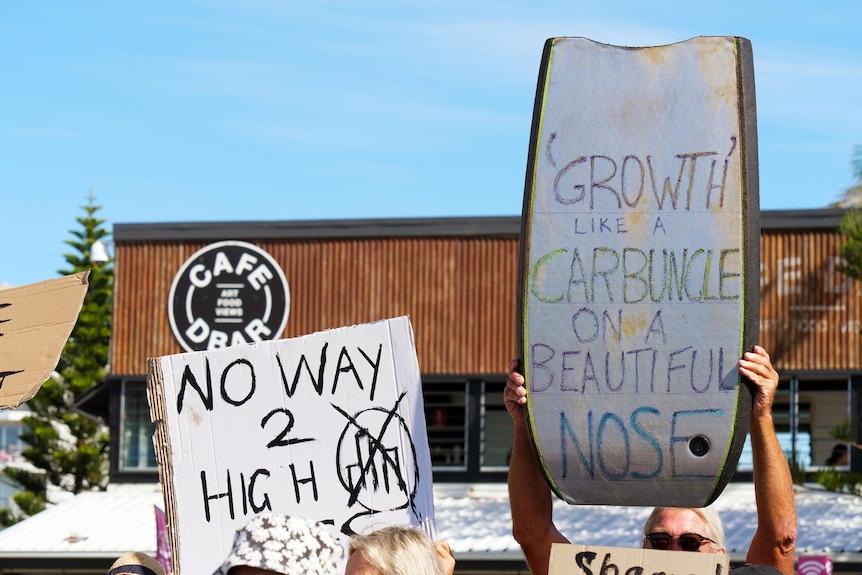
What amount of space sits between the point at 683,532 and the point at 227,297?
1590 centimetres

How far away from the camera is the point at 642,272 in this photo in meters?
4.09

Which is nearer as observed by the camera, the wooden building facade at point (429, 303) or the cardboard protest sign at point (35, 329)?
the cardboard protest sign at point (35, 329)

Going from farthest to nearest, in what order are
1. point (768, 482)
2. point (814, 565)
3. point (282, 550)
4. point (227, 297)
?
1. point (227, 297)
2. point (814, 565)
3. point (768, 482)
4. point (282, 550)

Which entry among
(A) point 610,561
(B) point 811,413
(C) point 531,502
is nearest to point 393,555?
(A) point 610,561

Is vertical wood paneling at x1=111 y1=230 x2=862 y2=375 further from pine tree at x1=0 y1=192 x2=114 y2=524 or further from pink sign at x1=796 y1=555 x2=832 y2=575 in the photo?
pine tree at x1=0 y1=192 x2=114 y2=524

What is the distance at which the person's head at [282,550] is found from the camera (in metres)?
3.44

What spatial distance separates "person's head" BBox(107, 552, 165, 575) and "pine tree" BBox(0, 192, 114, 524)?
25090 mm

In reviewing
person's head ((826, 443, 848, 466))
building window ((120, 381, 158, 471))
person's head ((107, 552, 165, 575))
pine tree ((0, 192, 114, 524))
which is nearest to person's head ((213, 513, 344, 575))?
person's head ((107, 552, 165, 575))

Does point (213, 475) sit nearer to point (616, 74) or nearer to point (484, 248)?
point (616, 74)

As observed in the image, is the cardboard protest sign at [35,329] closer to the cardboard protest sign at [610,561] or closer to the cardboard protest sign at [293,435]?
the cardboard protest sign at [293,435]

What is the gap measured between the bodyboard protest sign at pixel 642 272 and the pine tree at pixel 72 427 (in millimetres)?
25560

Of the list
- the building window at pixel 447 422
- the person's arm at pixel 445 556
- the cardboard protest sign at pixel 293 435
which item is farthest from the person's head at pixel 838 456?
the person's arm at pixel 445 556

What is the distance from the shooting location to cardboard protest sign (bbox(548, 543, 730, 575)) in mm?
3719

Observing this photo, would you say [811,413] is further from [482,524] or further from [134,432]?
[134,432]
